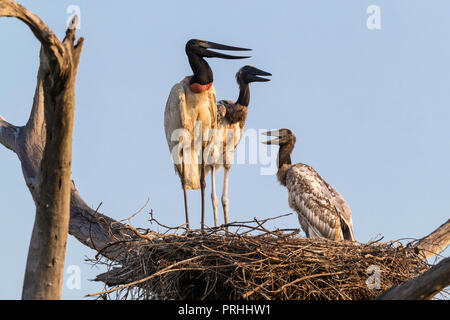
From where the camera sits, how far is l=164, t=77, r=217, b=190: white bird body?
7.72 m

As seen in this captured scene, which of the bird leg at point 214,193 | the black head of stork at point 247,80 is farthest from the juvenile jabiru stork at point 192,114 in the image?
the black head of stork at point 247,80

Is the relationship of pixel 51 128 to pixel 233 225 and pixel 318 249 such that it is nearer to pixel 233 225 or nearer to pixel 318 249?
pixel 233 225

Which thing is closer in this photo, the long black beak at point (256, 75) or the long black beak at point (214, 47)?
the long black beak at point (214, 47)

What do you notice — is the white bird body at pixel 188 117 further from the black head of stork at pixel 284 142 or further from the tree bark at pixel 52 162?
the tree bark at pixel 52 162

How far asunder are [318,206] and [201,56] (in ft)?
7.53

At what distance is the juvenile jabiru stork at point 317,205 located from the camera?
8.03m

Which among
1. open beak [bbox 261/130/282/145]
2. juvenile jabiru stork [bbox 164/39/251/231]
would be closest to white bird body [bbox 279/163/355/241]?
open beak [bbox 261/130/282/145]

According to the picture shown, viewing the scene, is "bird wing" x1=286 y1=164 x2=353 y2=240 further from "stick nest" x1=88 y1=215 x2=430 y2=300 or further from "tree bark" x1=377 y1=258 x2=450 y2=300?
"tree bark" x1=377 y1=258 x2=450 y2=300

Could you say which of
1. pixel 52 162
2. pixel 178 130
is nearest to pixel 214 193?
pixel 178 130

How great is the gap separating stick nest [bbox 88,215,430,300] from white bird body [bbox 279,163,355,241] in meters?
2.63

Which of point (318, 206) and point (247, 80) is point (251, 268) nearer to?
point (318, 206)

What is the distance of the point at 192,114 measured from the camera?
306 inches
